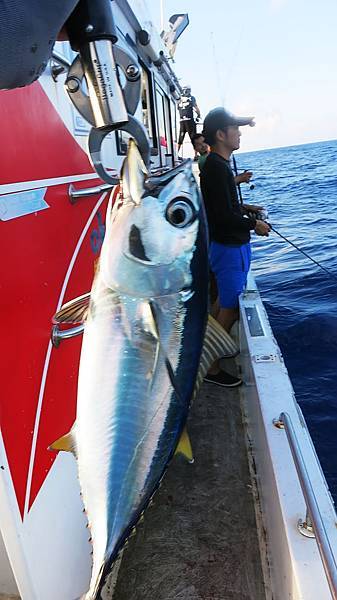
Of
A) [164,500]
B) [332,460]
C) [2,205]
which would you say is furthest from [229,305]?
[2,205]

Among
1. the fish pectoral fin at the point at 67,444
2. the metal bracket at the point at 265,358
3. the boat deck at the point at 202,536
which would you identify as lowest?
the boat deck at the point at 202,536

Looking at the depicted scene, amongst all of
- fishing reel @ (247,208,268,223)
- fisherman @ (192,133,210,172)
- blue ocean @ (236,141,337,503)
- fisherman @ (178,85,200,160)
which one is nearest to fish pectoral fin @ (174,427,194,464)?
blue ocean @ (236,141,337,503)

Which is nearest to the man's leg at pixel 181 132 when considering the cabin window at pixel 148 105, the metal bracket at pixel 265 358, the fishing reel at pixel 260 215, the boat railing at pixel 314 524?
the cabin window at pixel 148 105

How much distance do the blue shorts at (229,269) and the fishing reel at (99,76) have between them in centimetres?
238

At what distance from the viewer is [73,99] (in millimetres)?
997

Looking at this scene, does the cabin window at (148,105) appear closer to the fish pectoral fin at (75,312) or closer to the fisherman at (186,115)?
the fish pectoral fin at (75,312)

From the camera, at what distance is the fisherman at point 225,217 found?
10.2 ft

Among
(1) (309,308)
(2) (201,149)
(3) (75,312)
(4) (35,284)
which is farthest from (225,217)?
(2) (201,149)

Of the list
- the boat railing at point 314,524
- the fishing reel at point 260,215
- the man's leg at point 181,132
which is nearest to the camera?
the boat railing at point 314,524

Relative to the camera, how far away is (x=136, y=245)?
2.95 feet

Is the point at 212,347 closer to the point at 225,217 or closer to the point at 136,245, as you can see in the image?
the point at 136,245

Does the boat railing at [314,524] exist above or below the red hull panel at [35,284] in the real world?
below

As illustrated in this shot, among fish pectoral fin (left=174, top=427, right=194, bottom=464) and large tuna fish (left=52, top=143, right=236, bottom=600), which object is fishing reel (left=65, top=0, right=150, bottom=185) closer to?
large tuna fish (left=52, top=143, right=236, bottom=600)

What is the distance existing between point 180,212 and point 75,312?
1.03ft
